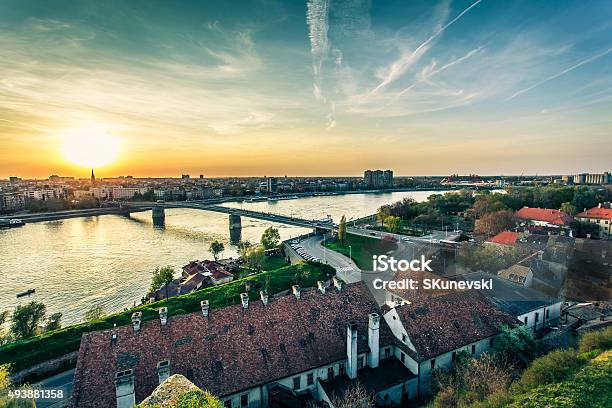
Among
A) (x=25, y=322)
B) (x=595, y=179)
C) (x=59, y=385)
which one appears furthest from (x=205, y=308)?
(x=595, y=179)

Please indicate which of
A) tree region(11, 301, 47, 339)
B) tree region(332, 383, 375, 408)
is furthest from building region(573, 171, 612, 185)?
tree region(11, 301, 47, 339)

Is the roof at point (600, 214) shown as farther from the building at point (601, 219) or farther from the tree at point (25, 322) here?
the tree at point (25, 322)

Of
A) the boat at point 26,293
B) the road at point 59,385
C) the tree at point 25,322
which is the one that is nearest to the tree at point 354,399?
the road at point 59,385

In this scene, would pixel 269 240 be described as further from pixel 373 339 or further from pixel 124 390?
pixel 124 390

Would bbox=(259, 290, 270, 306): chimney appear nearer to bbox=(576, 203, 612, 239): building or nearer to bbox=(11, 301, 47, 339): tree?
bbox=(11, 301, 47, 339): tree

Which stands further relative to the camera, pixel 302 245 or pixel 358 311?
pixel 302 245

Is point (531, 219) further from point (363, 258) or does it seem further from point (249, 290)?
point (249, 290)

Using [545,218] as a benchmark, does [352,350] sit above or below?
below

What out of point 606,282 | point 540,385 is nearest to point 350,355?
point 540,385
